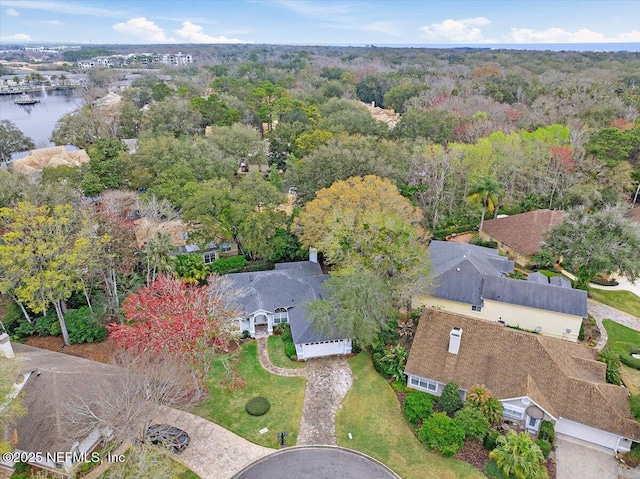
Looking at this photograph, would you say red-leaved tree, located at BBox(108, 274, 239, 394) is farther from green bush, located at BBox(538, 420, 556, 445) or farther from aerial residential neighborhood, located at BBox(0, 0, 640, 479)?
green bush, located at BBox(538, 420, 556, 445)

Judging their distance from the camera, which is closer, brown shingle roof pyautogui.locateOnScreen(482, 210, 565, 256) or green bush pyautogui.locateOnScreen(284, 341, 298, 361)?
green bush pyautogui.locateOnScreen(284, 341, 298, 361)

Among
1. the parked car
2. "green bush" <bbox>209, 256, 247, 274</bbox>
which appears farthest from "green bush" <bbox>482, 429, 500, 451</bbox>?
"green bush" <bbox>209, 256, 247, 274</bbox>

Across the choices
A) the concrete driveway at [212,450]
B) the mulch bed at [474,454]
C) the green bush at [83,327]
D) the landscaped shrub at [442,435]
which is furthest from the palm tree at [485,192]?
the green bush at [83,327]

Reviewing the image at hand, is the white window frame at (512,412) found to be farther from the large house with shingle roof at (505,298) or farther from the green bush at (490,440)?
the large house with shingle roof at (505,298)

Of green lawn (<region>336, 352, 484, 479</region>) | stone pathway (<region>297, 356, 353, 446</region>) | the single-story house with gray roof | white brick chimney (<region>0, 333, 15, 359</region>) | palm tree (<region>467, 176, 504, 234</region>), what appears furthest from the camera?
palm tree (<region>467, 176, 504, 234</region>)

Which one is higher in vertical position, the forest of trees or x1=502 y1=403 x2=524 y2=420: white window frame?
the forest of trees

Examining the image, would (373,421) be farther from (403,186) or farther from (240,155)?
(240,155)

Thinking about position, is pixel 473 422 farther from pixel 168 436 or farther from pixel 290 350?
pixel 168 436
